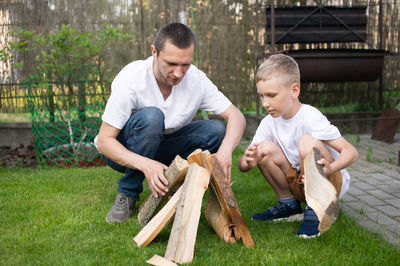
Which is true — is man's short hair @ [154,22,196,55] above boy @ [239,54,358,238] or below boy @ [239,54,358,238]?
above

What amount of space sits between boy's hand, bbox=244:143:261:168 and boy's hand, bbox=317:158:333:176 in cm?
41

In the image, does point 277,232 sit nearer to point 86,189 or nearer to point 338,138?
point 338,138

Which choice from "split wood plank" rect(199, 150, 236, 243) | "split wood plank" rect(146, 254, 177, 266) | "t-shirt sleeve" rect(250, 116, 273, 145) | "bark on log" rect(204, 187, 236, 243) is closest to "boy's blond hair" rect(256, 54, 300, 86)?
"t-shirt sleeve" rect(250, 116, 273, 145)

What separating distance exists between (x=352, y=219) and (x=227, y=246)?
3.13ft

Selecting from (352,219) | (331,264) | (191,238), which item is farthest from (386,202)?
(191,238)

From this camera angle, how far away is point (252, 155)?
8.37ft

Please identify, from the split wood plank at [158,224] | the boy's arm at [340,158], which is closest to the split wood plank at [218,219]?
the split wood plank at [158,224]

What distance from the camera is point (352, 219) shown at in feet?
9.21

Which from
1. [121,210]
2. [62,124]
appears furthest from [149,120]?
[62,124]

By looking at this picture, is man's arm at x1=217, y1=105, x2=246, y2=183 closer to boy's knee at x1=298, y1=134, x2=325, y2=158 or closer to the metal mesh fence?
boy's knee at x1=298, y1=134, x2=325, y2=158

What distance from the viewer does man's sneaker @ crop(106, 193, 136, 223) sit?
2824mm

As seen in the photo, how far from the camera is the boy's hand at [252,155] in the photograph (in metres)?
2.53

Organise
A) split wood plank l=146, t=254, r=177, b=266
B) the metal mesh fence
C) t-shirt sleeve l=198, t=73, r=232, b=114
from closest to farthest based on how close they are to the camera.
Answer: split wood plank l=146, t=254, r=177, b=266 → t-shirt sleeve l=198, t=73, r=232, b=114 → the metal mesh fence

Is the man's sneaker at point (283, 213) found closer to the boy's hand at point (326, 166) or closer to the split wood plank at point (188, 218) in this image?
the boy's hand at point (326, 166)
